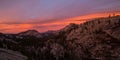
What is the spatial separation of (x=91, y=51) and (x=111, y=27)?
3508cm

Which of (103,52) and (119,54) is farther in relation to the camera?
(103,52)

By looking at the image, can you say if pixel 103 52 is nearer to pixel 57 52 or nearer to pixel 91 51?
pixel 91 51

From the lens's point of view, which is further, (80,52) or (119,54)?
(80,52)

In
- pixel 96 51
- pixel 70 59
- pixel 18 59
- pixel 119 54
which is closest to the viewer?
pixel 18 59

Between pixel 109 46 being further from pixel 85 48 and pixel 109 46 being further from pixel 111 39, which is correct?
pixel 85 48

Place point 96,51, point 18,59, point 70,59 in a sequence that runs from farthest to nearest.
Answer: point 96,51 < point 70,59 < point 18,59

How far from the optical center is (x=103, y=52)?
169m

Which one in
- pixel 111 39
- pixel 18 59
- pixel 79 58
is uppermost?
pixel 18 59

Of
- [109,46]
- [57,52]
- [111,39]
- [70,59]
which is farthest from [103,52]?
[57,52]

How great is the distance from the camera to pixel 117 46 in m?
168

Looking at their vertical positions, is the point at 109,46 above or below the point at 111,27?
below

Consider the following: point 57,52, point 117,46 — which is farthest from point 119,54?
point 57,52

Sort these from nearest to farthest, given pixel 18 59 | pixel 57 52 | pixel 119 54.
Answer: pixel 18 59, pixel 119 54, pixel 57 52

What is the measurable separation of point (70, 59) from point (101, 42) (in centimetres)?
4010
